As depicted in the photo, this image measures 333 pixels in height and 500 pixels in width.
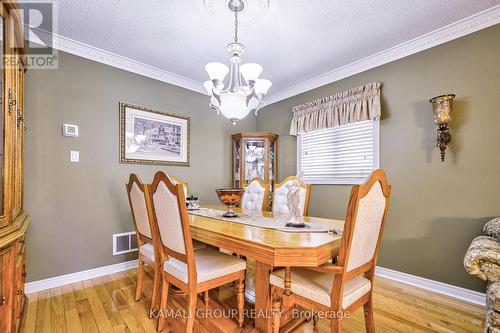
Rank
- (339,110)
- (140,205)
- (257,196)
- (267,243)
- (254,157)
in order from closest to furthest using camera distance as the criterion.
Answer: (267,243)
(140,205)
(257,196)
(339,110)
(254,157)

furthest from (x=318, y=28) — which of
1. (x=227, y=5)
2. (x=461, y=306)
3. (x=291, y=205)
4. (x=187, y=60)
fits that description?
(x=461, y=306)

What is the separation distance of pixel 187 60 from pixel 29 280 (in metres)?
2.76

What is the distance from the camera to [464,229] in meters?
2.13

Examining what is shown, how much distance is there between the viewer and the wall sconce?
7.02 feet

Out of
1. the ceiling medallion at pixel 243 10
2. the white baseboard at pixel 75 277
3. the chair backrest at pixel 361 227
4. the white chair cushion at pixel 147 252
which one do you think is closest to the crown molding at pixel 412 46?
the ceiling medallion at pixel 243 10

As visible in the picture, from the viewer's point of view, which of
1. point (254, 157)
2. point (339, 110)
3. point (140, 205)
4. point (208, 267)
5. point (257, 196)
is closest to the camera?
point (208, 267)

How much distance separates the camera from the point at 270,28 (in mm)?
2234

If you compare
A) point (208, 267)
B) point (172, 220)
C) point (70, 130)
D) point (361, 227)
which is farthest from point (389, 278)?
point (70, 130)

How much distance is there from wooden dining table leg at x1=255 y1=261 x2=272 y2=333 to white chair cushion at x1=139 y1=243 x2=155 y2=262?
0.91 meters

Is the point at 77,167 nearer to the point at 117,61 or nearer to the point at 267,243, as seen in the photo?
the point at 117,61

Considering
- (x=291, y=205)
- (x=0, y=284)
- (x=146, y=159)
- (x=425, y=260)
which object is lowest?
(x=425, y=260)

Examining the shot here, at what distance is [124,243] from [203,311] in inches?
56.8

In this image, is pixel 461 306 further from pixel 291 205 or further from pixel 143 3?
pixel 143 3

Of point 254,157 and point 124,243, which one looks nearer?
point 124,243
